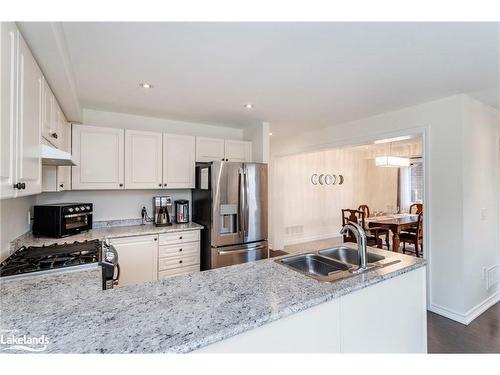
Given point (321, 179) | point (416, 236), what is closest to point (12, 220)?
point (416, 236)

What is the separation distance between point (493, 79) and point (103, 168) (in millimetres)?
3931

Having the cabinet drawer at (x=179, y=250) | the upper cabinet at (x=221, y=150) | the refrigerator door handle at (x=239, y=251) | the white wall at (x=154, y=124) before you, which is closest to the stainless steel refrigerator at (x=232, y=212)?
the refrigerator door handle at (x=239, y=251)

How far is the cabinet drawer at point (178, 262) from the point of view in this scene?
2881 mm

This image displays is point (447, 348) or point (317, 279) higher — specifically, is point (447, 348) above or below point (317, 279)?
below

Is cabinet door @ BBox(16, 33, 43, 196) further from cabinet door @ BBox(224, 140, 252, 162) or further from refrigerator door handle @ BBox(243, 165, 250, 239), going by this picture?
cabinet door @ BBox(224, 140, 252, 162)

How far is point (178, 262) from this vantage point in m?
3.00

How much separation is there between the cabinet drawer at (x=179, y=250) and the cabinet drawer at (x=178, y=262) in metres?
0.04

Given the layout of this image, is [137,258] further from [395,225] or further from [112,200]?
[395,225]
